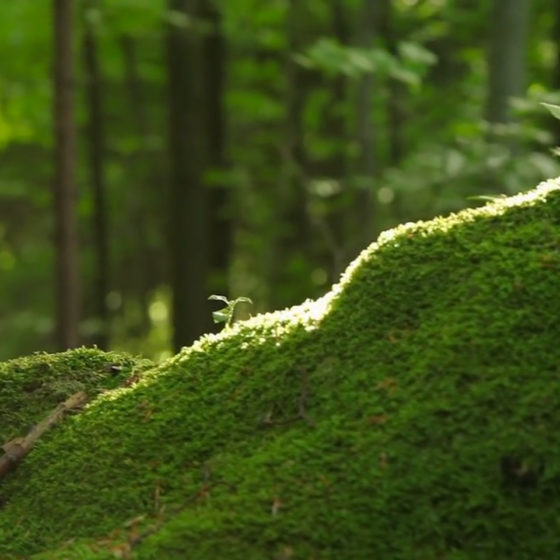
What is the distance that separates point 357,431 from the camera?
6.77 feet

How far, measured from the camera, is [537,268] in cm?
218

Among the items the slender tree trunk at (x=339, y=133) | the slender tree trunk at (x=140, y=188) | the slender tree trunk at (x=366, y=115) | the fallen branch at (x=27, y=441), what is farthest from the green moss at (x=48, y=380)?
the slender tree trunk at (x=140, y=188)

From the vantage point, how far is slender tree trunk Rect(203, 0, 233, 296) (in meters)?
12.2

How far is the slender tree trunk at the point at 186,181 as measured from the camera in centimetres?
1112

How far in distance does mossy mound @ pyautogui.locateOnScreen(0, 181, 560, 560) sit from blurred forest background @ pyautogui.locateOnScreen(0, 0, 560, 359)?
4.30 meters

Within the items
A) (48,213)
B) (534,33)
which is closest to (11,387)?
(534,33)

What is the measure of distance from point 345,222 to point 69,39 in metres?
8.61

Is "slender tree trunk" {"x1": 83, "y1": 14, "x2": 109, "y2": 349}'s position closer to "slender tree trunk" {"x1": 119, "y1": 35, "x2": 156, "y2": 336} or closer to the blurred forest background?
the blurred forest background

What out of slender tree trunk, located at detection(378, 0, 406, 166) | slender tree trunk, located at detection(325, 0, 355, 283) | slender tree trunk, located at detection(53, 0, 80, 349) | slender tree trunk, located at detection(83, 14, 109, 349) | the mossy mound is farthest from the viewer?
slender tree trunk, located at detection(325, 0, 355, 283)

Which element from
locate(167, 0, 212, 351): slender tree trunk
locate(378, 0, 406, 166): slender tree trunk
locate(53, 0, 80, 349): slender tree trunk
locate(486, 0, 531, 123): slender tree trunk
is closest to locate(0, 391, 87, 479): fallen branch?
locate(53, 0, 80, 349): slender tree trunk

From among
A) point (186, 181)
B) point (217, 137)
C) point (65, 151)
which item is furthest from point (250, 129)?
point (65, 151)

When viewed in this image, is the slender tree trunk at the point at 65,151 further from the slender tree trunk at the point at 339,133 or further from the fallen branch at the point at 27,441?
the slender tree trunk at the point at 339,133

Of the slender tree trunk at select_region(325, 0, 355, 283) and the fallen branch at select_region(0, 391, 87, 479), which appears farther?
the slender tree trunk at select_region(325, 0, 355, 283)

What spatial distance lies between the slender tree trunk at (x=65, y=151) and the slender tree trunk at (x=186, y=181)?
305 centimetres
